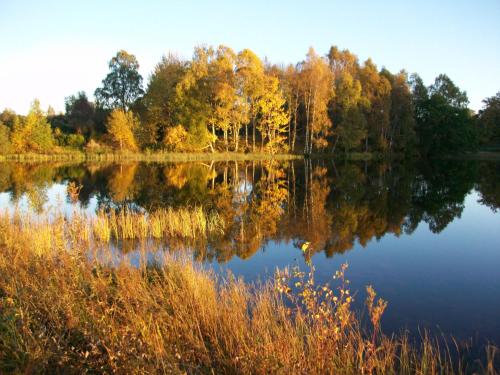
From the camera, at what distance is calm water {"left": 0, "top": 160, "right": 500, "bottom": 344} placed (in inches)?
307

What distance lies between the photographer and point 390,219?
623 inches

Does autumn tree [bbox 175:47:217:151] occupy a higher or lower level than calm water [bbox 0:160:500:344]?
higher

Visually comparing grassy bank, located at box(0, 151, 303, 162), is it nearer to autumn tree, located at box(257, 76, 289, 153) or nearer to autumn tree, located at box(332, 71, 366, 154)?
autumn tree, located at box(257, 76, 289, 153)

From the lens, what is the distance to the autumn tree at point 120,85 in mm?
60688

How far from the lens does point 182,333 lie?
16.0 feet

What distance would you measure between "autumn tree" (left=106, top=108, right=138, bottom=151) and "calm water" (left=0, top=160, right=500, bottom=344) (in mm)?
19933

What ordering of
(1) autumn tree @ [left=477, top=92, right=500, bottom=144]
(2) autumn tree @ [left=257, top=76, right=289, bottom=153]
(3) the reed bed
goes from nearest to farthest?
(3) the reed bed
(2) autumn tree @ [left=257, top=76, right=289, bottom=153]
(1) autumn tree @ [left=477, top=92, right=500, bottom=144]

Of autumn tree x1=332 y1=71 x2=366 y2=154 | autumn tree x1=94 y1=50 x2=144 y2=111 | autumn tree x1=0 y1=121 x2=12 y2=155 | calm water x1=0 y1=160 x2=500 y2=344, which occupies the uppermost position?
autumn tree x1=94 y1=50 x2=144 y2=111

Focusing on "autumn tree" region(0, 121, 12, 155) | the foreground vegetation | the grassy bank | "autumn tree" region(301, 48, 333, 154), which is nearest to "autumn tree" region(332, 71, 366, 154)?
"autumn tree" region(301, 48, 333, 154)

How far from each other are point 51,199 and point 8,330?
15785mm

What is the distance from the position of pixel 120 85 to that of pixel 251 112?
24.8 metres

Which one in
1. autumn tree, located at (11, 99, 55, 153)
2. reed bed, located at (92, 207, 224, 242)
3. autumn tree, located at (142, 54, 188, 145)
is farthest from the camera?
autumn tree, located at (142, 54, 188, 145)

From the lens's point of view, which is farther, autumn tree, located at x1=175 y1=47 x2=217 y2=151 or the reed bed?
autumn tree, located at x1=175 y1=47 x2=217 y2=151

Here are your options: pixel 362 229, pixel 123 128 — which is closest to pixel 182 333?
pixel 362 229
